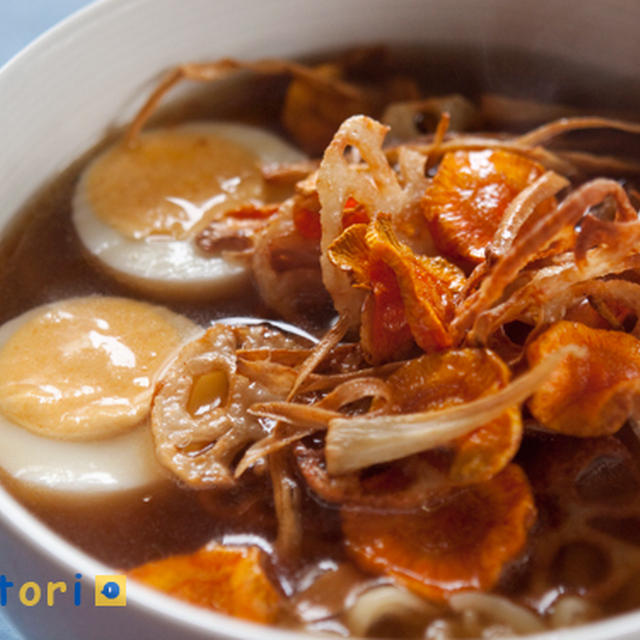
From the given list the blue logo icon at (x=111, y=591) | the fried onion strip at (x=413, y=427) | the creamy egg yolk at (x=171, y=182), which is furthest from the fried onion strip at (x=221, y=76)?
the blue logo icon at (x=111, y=591)

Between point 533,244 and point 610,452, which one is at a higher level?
point 533,244

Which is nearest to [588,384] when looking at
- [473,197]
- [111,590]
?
[473,197]

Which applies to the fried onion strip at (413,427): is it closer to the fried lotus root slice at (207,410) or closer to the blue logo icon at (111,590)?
the fried lotus root slice at (207,410)

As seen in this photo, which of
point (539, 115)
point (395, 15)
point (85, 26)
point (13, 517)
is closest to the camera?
point (13, 517)

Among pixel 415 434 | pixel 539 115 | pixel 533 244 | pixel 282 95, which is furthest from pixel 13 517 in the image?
pixel 539 115

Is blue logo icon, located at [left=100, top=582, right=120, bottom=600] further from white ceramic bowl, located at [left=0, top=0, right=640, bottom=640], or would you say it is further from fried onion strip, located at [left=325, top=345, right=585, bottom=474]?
white ceramic bowl, located at [left=0, top=0, right=640, bottom=640]

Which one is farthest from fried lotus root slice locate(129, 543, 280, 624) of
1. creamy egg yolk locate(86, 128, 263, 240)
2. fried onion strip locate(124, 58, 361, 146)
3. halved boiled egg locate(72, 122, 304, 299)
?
fried onion strip locate(124, 58, 361, 146)

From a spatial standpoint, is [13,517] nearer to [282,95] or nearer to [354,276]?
[354,276]
